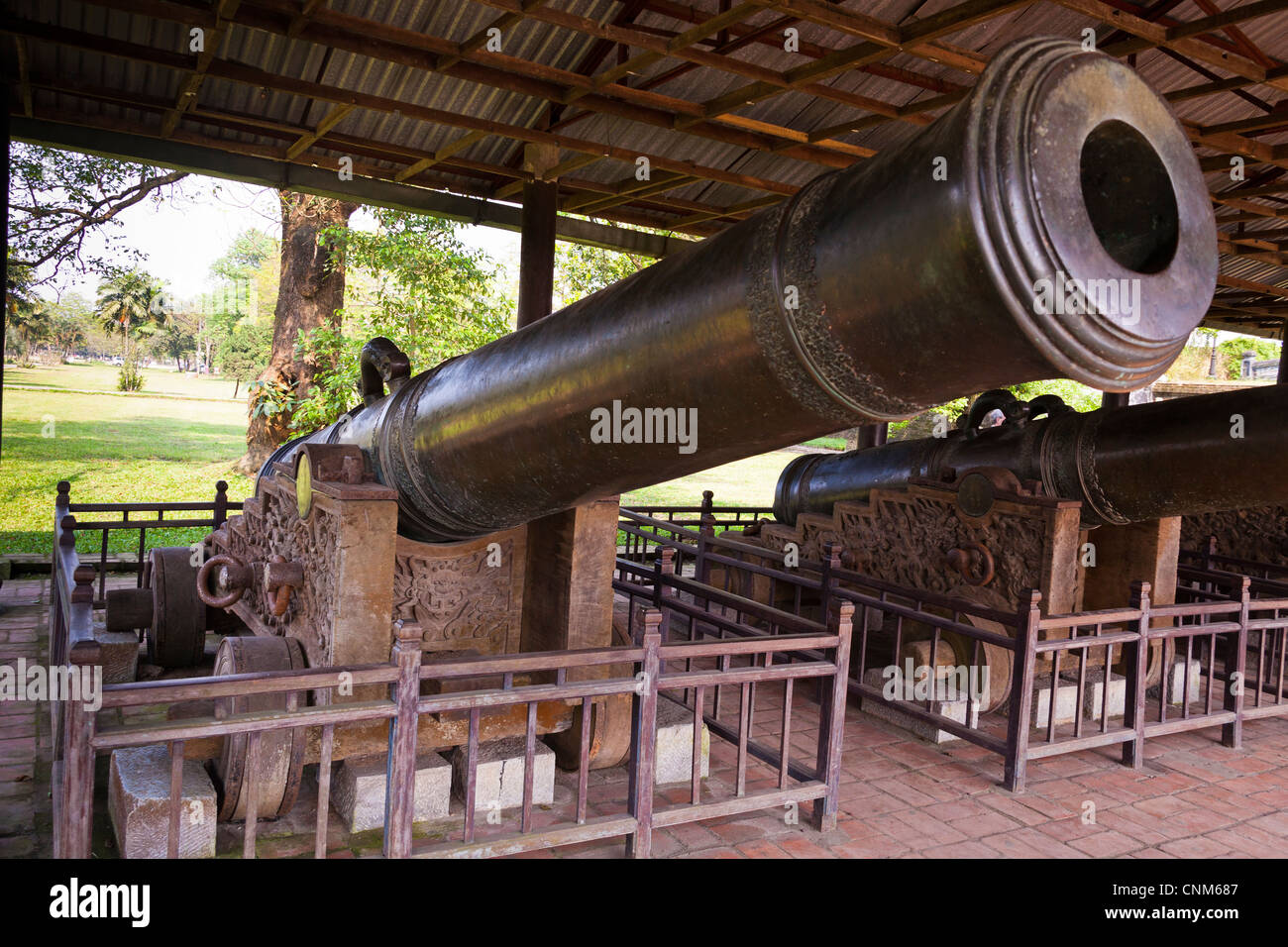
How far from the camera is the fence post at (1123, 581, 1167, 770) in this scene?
4.54 meters

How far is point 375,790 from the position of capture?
3.43 m

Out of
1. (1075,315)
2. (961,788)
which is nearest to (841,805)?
(961,788)

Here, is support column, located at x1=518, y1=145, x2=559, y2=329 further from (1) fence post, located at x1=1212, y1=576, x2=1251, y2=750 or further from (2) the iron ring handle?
(1) fence post, located at x1=1212, y1=576, x2=1251, y2=750

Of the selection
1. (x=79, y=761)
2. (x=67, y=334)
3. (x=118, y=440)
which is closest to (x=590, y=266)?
(x=118, y=440)

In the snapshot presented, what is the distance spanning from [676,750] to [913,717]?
1480mm

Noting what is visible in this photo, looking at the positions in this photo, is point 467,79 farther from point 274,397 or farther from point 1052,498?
point 274,397

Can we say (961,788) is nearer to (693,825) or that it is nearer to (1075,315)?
(693,825)

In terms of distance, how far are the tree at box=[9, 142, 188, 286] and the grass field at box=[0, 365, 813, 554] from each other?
3.58 meters

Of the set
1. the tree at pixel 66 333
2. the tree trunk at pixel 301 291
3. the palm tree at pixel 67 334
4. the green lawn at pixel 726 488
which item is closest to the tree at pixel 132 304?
the tree trunk at pixel 301 291

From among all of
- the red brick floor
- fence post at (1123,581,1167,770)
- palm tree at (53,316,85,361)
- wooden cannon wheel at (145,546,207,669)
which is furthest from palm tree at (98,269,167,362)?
fence post at (1123,581,1167,770)

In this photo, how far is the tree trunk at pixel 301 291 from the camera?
1233cm

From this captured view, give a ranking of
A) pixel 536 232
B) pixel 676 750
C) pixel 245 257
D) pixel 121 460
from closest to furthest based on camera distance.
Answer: pixel 676 750
pixel 536 232
pixel 121 460
pixel 245 257

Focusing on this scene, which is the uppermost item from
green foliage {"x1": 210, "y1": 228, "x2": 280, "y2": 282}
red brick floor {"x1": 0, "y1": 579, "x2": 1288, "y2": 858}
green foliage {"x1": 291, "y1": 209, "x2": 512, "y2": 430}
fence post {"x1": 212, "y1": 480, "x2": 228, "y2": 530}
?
green foliage {"x1": 210, "y1": 228, "x2": 280, "y2": 282}

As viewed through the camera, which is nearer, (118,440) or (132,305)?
(118,440)
